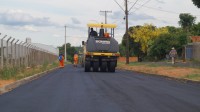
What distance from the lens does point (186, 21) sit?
101m

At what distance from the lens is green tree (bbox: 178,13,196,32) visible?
323ft

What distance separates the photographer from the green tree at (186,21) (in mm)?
98562

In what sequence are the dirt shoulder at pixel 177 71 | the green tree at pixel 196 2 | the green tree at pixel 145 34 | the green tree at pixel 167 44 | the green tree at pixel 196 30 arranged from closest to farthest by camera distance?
the dirt shoulder at pixel 177 71, the green tree at pixel 196 2, the green tree at pixel 167 44, the green tree at pixel 196 30, the green tree at pixel 145 34

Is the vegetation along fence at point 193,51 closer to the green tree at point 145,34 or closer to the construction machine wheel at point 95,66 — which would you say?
the construction machine wheel at point 95,66

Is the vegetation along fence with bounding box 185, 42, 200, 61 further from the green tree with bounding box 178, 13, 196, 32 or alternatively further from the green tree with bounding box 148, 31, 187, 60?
the green tree with bounding box 178, 13, 196, 32

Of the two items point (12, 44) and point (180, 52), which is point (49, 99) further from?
point (180, 52)

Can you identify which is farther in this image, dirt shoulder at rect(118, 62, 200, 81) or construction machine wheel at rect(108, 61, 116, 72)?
construction machine wheel at rect(108, 61, 116, 72)

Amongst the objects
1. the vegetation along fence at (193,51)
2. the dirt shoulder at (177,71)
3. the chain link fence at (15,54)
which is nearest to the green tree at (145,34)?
the vegetation along fence at (193,51)

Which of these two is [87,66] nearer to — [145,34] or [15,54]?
[15,54]

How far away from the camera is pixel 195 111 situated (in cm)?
1100

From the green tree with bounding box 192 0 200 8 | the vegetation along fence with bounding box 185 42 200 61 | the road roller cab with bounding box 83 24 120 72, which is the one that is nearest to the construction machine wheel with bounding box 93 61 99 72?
the road roller cab with bounding box 83 24 120 72

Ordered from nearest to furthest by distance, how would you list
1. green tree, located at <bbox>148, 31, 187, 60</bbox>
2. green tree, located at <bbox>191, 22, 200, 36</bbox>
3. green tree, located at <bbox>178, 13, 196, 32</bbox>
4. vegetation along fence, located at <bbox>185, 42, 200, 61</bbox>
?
vegetation along fence, located at <bbox>185, 42, 200, 61</bbox> → green tree, located at <bbox>148, 31, 187, 60</bbox> → green tree, located at <bbox>191, 22, 200, 36</bbox> → green tree, located at <bbox>178, 13, 196, 32</bbox>

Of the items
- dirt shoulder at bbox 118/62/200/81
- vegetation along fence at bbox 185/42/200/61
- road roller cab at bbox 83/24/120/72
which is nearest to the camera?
dirt shoulder at bbox 118/62/200/81

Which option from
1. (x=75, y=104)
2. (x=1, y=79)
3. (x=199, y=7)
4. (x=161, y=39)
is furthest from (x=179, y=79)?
(x=161, y=39)
